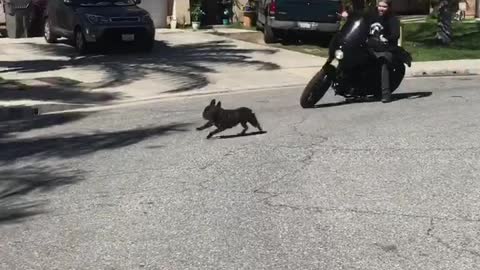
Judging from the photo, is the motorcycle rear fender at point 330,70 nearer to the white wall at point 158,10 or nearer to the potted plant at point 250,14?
the potted plant at point 250,14

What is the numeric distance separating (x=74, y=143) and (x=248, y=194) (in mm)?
3464

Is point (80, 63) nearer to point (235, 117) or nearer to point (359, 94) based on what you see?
point (359, 94)

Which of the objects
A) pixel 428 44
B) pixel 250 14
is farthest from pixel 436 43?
pixel 250 14

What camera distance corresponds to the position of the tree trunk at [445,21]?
2006 cm

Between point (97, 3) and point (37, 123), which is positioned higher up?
point (97, 3)

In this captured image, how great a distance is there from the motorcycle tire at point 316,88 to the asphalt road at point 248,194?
1.92ft

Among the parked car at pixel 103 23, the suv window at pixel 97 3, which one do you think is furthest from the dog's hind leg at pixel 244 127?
the suv window at pixel 97 3

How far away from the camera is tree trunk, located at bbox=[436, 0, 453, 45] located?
20.1m

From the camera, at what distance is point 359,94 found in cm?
1210

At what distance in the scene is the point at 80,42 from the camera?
1891 cm

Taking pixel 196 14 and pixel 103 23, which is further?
pixel 196 14

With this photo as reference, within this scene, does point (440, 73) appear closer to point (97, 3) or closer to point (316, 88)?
point (316, 88)

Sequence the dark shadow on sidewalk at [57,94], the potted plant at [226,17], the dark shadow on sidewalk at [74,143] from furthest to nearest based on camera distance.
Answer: the potted plant at [226,17] → the dark shadow on sidewalk at [57,94] → the dark shadow on sidewalk at [74,143]

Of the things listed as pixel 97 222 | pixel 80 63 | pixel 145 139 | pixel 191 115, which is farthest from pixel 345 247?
pixel 80 63
